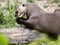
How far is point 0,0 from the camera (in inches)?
309

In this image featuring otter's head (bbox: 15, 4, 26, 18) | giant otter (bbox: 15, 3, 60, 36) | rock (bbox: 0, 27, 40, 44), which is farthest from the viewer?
otter's head (bbox: 15, 4, 26, 18)

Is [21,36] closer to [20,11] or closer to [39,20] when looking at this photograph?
[39,20]

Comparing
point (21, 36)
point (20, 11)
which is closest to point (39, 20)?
point (20, 11)

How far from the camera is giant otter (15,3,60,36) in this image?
387cm

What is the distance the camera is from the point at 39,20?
14.0ft

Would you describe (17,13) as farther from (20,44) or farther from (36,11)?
(20,44)

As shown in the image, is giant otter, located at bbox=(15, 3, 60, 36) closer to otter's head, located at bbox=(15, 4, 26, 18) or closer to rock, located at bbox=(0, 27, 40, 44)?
otter's head, located at bbox=(15, 4, 26, 18)

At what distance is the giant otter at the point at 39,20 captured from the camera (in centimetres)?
387

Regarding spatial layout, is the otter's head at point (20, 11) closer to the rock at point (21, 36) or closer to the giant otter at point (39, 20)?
the giant otter at point (39, 20)

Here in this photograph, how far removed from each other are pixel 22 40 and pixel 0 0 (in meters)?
4.53

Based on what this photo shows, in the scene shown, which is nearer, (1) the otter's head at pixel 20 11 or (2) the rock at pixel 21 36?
(2) the rock at pixel 21 36

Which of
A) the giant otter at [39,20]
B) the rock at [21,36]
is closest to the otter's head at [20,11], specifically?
the giant otter at [39,20]

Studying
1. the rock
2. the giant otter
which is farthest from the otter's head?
the rock

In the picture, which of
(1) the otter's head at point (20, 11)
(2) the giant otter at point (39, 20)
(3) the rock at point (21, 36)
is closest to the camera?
(3) the rock at point (21, 36)
